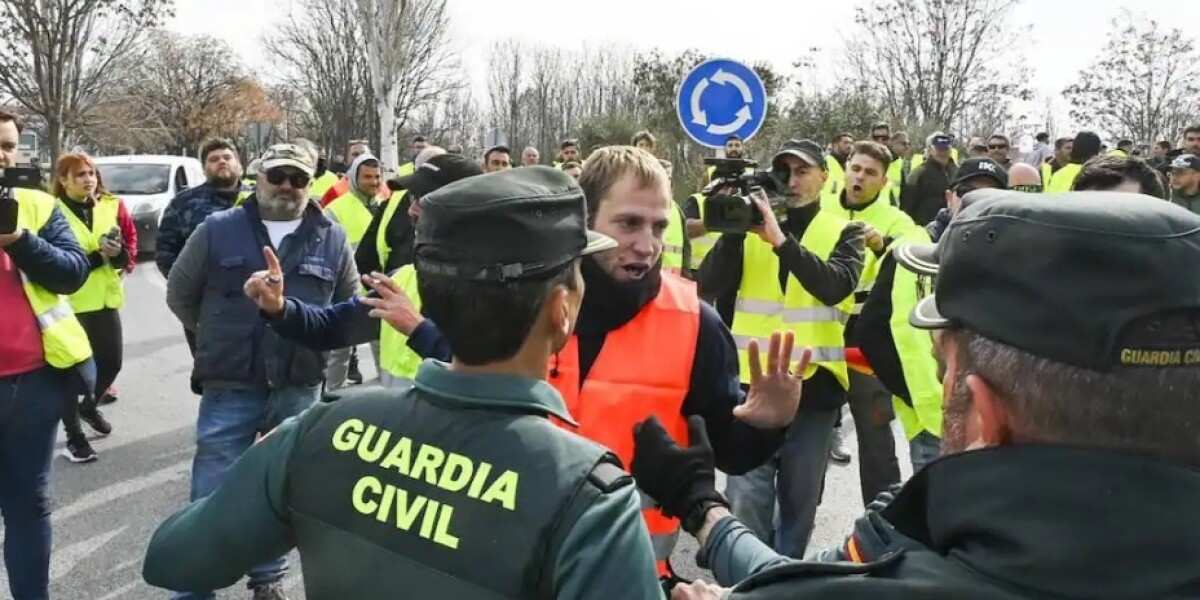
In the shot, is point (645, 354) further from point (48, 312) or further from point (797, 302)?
point (48, 312)

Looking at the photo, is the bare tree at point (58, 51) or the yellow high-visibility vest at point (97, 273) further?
the bare tree at point (58, 51)

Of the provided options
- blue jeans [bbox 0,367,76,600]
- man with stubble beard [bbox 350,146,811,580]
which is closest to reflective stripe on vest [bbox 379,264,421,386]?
man with stubble beard [bbox 350,146,811,580]

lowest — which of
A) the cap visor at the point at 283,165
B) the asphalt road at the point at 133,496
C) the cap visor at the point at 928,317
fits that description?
the asphalt road at the point at 133,496

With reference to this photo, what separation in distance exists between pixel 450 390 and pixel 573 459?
242mm

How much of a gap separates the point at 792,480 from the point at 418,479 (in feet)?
9.59

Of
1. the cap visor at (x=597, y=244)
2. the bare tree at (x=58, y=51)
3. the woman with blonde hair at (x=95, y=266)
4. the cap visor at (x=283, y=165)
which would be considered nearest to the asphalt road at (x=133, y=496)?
the woman with blonde hair at (x=95, y=266)

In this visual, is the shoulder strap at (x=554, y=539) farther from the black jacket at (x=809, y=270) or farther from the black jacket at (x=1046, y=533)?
the black jacket at (x=809, y=270)

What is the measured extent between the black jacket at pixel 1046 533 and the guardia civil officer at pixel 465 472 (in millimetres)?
374

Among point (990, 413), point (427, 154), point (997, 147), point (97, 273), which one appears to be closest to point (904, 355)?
point (990, 413)

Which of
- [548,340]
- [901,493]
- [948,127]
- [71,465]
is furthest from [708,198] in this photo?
[948,127]

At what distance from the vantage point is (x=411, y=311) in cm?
272

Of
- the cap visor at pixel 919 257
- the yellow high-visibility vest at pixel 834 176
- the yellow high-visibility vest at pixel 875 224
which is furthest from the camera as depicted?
the yellow high-visibility vest at pixel 834 176

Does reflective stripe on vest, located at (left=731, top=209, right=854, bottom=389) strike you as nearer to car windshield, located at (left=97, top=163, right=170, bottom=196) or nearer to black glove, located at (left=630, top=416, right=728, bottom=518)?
black glove, located at (left=630, top=416, right=728, bottom=518)

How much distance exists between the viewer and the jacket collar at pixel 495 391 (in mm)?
1527
